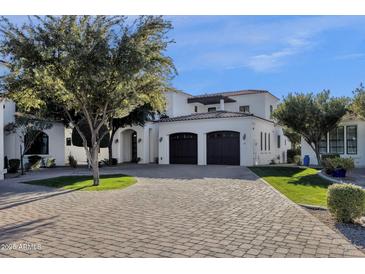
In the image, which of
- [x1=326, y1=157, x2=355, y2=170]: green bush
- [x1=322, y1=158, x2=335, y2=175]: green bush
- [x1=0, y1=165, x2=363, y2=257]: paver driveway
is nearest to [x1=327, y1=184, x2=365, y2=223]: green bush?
[x1=0, y1=165, x2=363, y2=257]: paver driveway

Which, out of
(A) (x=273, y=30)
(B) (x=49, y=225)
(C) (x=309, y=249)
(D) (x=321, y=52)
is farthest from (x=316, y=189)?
(B) (x=49, y=225)

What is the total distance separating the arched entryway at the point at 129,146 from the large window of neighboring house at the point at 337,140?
17.4m

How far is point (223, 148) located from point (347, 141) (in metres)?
8.98

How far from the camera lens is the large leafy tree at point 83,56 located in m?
11.8

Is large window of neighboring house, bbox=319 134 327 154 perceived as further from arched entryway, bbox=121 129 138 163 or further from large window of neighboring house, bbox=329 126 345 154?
arched entryway, bbox=121 129 138 163

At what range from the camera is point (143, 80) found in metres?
13.4

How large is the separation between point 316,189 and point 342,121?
13190 millimetres

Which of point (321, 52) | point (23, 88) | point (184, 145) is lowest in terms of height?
point (184, 145)

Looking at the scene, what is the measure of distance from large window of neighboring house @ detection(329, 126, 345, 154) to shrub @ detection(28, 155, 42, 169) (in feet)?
70.5

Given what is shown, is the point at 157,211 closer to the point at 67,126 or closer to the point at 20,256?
the point at 20,256

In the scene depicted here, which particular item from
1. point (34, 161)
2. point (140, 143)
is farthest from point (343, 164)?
point (34, 161)

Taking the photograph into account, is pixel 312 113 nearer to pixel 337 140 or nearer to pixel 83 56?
pixel 337 140

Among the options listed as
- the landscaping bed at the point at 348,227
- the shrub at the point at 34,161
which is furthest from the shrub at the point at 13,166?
the landscaping bed at the point at 348,227

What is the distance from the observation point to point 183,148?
2764 centimetres
